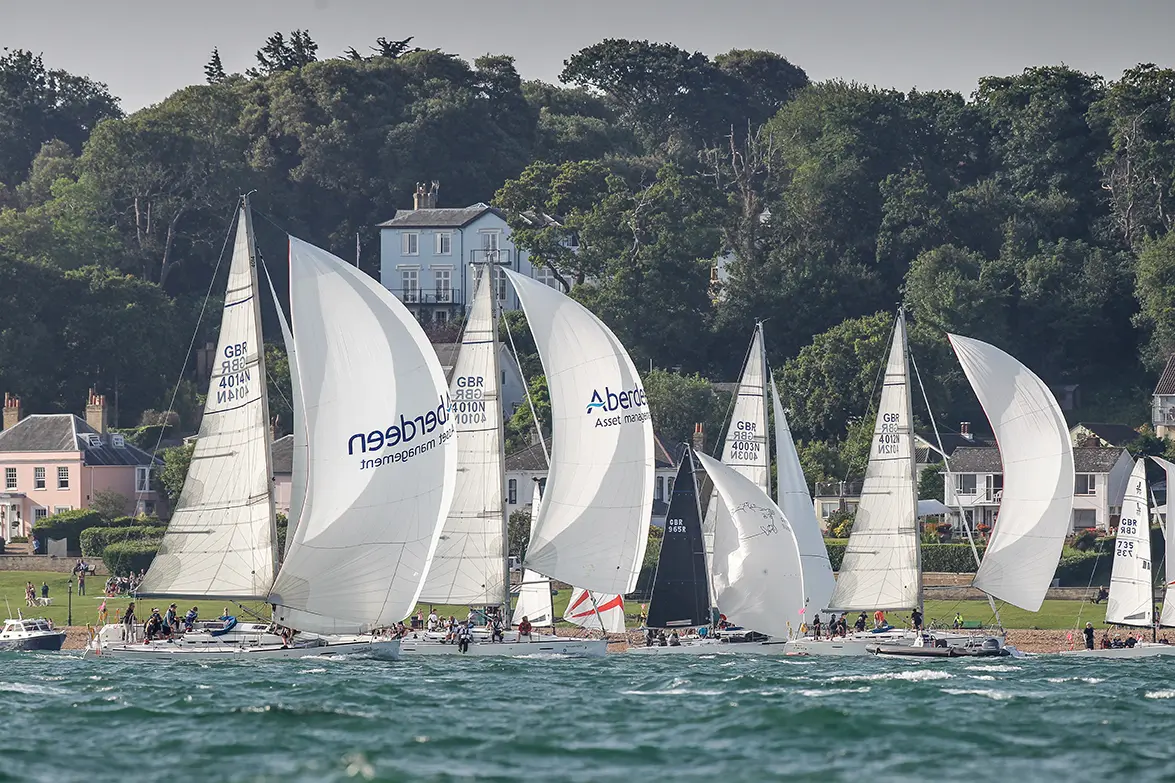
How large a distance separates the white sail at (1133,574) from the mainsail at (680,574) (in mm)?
12193

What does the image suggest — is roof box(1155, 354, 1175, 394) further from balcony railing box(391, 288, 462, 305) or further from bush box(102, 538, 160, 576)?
bush box(102, 538, 160, 576)

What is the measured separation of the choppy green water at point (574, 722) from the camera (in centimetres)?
3941

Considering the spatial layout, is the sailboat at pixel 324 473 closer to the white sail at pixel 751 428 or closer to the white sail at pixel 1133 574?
the white sail at pixel 751 428

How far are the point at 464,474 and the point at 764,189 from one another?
225 ft

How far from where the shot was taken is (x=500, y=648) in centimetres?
6097

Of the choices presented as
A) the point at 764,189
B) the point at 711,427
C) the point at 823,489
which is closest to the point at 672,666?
the point at 823,489

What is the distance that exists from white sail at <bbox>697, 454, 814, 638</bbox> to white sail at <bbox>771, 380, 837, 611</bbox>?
1889mm

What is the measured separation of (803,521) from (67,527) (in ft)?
122

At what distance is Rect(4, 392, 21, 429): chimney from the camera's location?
11006cm

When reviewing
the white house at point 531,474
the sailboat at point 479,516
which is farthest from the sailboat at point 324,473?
the white house at point 531,474

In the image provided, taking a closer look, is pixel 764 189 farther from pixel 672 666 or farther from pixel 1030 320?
pixel 672 666

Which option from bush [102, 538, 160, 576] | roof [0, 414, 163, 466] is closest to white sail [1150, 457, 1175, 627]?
bush [102, 538, 160, 576]

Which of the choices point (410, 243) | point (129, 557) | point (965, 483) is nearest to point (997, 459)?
point (965, 483)

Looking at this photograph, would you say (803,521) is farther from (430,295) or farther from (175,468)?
(430,295)
